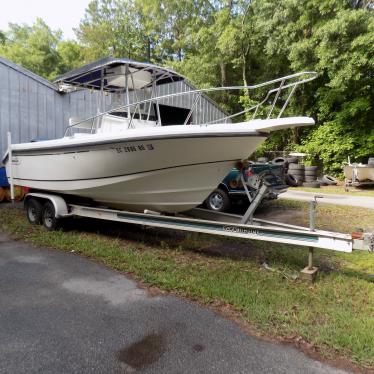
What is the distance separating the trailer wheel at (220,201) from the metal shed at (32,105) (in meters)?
2.72

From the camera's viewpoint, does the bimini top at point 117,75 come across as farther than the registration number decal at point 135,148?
Yes

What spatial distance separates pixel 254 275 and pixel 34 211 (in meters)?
4.69

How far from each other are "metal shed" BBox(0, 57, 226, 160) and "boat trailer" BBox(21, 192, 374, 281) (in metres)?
4.00

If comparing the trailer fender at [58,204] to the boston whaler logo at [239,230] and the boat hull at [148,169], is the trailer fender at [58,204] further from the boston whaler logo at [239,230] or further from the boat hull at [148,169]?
the boston whaler logo at [239,230]

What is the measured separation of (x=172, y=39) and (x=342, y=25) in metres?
19.1

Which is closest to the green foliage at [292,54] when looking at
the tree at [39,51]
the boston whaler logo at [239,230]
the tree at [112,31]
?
the tree at [112,31]

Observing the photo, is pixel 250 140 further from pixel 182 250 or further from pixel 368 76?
pixel 368 76

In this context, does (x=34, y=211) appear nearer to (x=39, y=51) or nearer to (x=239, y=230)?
(x=239, y=230)

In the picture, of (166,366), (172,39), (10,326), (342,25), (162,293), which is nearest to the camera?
(166,366)

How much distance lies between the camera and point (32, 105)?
1078 cm

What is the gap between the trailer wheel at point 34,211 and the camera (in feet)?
22.4

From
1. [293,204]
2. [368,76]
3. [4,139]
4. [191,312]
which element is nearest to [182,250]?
[191,312]

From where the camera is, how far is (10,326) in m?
3.23

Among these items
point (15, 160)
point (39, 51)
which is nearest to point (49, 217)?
point (15, 160)
